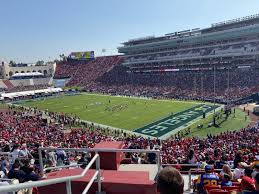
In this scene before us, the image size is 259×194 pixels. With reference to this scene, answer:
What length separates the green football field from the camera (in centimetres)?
3656

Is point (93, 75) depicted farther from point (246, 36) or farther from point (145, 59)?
point (246, 36)

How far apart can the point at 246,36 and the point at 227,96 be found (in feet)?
81.3

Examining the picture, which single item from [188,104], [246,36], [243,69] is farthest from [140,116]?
[246,36]

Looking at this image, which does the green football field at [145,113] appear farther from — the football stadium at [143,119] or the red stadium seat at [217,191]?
the red stadium seat at [217,191]

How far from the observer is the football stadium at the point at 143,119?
520 cm

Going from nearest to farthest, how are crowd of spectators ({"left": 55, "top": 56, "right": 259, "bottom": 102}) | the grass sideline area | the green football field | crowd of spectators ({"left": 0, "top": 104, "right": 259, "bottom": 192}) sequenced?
crowd of spectators ({"left": 0, "top": 104, "right": 259, "bottom": 192}) → the grass sideline area → the green football field → crowd of spectators ({"left": 55, "top": 56, "right": 259, "bottom": 102})

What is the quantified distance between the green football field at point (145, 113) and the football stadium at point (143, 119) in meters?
0.16

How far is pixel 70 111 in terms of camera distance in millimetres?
51031

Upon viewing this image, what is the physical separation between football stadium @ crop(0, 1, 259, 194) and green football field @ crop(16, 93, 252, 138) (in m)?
0.16

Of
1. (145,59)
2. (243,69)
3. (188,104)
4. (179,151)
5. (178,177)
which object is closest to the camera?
(178,177)

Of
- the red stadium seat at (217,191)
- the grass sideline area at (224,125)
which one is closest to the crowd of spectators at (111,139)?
the red stadium seat at (217,191)

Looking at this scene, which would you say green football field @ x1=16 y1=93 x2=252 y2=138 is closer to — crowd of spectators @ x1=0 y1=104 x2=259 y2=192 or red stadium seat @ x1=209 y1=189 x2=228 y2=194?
crowd of spectators @ x1=0 y1=104 x2=259 y2=192

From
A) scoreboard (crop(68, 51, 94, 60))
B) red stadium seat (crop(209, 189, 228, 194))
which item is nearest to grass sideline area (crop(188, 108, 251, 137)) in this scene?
red stadium seat (crop(209, 189, 228, 194))

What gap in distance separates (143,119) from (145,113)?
3880 mm
